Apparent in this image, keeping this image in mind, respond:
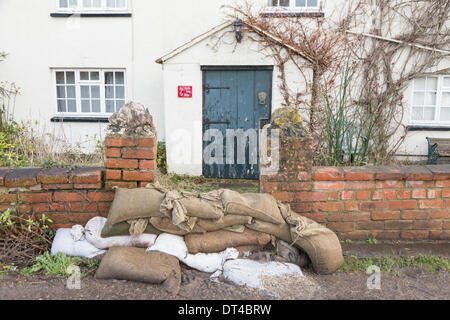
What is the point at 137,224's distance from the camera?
2.84 metres

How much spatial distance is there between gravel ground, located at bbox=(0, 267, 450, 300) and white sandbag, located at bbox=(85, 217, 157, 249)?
289 millimetres

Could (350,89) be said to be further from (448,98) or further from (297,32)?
(448,98)

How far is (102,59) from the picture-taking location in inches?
302

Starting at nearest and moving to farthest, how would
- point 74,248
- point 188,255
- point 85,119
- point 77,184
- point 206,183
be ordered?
point 188,255 < point 74,248 < point 77,184 < point 206,183 < point 85,119

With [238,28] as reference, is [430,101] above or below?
below

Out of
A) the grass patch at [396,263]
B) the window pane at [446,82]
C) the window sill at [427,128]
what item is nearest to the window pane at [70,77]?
the grass patch at [396,263]

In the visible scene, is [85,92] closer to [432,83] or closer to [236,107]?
[236,107]

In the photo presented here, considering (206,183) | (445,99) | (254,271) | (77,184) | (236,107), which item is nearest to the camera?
(254,271)

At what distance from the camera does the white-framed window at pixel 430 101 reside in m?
7.59

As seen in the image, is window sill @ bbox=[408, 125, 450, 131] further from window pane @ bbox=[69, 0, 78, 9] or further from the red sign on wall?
window pane @ bbox=[69, 0, 78, 9]

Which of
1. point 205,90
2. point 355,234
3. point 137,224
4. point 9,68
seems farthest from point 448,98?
point 9,68

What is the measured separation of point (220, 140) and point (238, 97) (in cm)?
84

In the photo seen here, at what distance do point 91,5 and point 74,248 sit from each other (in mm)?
6289

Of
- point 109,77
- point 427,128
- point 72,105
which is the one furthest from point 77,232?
point 427,128
